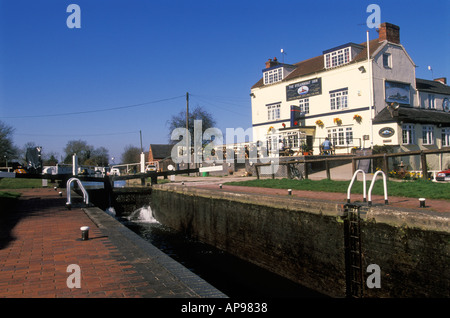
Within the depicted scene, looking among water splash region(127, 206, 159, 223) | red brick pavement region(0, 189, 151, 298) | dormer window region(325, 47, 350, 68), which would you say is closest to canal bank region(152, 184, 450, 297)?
red brick pavement region(0, 189, 151, 298)

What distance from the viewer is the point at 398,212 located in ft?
20.2

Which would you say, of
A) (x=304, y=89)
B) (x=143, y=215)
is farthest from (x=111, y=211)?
(x=304, y=89)

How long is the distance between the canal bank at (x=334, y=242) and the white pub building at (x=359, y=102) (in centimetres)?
1584

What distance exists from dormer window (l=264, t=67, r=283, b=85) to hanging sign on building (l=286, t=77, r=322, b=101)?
6.13ft

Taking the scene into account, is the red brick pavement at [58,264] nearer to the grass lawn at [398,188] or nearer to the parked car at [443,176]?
the grass lawn at [398,188]

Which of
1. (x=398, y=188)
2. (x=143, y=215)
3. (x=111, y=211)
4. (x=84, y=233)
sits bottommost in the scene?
(x=143, y=215)

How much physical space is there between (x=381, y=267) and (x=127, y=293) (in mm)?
4590

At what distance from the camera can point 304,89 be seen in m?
30.8

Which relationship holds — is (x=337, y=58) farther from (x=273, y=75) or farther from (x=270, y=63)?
(x=270, y=63)

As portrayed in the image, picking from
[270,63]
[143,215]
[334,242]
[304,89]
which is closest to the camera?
[334,242]

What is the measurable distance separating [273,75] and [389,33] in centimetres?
1050

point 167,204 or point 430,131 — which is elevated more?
point 430,131
